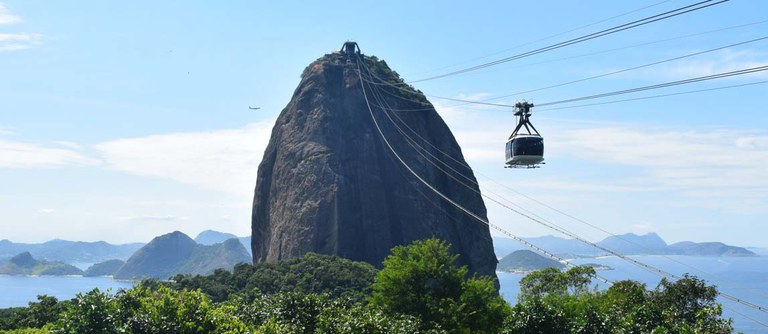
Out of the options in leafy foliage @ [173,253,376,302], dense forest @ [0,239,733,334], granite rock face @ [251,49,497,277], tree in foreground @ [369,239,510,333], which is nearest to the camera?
dense forest @ [0,239,733,334]

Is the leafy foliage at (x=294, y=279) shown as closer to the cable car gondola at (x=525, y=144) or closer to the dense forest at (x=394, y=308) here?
the dense forest at (x=394, y=308)

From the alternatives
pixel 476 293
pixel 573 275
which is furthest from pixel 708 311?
pixel 573 275

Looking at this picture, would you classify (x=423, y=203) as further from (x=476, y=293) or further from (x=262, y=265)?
(x=476, y=293)

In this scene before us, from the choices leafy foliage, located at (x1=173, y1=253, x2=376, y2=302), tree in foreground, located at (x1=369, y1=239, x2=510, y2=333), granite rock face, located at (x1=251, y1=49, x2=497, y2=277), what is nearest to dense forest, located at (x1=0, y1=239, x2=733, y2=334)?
tree in foreground, located at (x1=369, y1=239, x2=510, y2=333)

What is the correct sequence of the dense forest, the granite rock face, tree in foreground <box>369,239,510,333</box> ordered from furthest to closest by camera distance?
the granite rock face
tree in foreground <box>369,239,510,333</box>
the dense forest

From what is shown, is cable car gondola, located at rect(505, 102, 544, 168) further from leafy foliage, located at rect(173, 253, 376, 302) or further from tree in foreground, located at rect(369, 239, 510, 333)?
leafy foliage, located at rect(173, 253, 376, 302)

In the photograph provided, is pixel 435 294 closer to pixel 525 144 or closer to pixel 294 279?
pixel 525 144

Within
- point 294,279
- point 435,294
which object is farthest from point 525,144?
point 294,279

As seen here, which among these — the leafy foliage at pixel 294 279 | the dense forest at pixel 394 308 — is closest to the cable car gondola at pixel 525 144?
the dense forest at pixel 394 308
